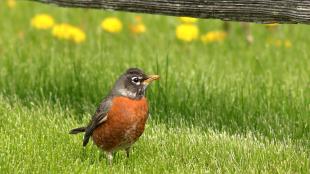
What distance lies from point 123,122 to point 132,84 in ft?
1.05

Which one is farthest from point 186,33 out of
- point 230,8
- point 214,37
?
point 230,8

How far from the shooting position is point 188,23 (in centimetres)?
974

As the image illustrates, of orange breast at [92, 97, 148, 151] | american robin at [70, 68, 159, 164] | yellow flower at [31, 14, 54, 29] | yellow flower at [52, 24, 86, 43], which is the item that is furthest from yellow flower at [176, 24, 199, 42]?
orange breast at [92, 97, 148, 151]

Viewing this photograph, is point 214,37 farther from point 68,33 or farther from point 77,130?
point 77,130

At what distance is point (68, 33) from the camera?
9.17 metres

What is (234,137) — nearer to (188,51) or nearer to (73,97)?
(73,97)

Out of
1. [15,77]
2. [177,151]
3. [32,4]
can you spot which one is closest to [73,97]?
[15,77]

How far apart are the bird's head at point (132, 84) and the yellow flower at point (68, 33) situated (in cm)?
360

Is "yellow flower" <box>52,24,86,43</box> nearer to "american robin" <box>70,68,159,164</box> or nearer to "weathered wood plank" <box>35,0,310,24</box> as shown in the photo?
"weathered wood plank" <box>35,0,310,24</box>

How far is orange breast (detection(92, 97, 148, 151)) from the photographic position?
546cm

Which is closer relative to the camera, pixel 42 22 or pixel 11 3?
pixel 42 22

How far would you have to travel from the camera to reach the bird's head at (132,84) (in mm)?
5594

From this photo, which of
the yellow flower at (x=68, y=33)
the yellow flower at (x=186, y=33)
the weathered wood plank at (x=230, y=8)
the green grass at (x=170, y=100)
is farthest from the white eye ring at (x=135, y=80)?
the yellow flower at (x=68, y=33)

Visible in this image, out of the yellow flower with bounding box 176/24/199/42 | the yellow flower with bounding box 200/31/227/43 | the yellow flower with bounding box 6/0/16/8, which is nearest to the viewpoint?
the yellow flower with bounding box 176/24/199/42
